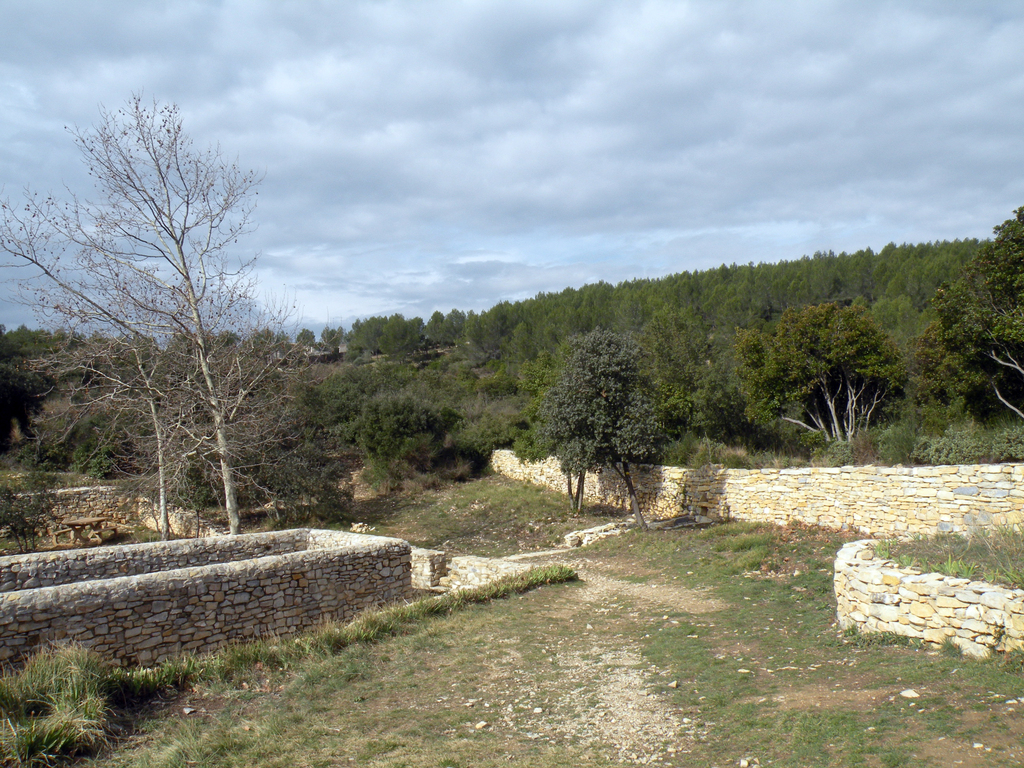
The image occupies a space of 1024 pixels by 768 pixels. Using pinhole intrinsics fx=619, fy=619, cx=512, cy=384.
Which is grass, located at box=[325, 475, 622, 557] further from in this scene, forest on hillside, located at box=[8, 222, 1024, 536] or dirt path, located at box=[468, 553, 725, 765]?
dirt path, located at box=[468, 553, 725, 765]

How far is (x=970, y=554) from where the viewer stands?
23.4ft

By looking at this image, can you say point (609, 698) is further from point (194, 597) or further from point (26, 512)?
point (26, 512)

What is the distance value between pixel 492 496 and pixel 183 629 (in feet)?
58.9

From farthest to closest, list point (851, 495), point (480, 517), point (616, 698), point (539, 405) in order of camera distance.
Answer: point (539, 405)
point (480, 517)
point (851, 495)
point (616, 698)

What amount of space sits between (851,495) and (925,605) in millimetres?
8109

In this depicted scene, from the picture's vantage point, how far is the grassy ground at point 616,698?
453 cm

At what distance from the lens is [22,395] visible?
30.4 metres

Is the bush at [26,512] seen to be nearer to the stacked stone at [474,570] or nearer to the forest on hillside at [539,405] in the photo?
the forest on hillside at [539,405]

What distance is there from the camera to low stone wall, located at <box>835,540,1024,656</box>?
18.6 feet

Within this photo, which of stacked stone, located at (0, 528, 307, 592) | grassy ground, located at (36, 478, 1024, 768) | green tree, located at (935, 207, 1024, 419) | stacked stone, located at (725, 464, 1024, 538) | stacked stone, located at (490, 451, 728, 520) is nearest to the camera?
grassy ground, located at (36, 478, 1024, 768)

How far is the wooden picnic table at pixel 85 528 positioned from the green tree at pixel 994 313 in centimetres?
2491

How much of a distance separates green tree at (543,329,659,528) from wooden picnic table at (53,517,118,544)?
1387 cm

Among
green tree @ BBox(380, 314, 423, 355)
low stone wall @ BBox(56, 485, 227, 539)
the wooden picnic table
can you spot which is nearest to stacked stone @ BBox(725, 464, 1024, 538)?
low stone wall @ BBox(56, 485, 227, 539)

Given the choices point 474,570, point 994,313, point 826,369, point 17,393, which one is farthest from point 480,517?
point 17,393
